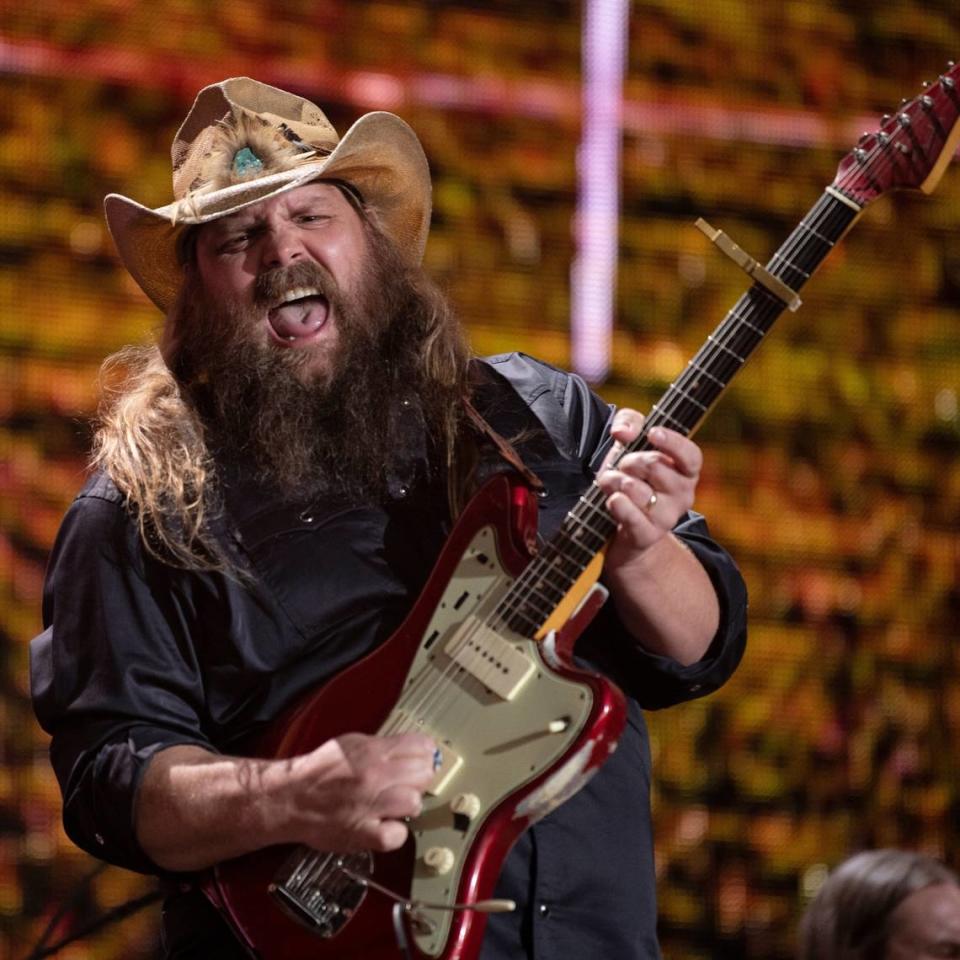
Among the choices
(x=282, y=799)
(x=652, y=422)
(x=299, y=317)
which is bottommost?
(x=282, y=799)

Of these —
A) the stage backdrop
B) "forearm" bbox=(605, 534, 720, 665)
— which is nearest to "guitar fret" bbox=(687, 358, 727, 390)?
"forearm" bbox=(605, 534, 720, 665)

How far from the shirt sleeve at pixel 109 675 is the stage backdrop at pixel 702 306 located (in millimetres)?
1589

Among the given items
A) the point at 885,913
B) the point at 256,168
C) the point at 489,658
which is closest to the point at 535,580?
the point at 489,658

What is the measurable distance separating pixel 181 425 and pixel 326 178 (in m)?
0.53

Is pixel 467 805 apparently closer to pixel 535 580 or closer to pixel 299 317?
pixel 535 580

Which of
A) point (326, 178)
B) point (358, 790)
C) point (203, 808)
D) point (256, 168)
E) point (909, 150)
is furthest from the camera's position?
point (326, 178)

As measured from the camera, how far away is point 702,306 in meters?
4.32

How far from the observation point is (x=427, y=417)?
2.43 m

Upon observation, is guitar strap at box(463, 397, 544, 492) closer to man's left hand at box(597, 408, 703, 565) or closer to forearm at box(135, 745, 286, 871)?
man's left hand at box(597, 408, 703, 565)

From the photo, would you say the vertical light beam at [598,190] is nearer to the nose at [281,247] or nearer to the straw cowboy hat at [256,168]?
the straw cowboy hat at [256,168]

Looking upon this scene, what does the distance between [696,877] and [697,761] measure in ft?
1.01

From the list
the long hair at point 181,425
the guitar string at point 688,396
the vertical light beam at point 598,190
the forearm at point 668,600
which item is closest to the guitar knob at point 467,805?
the guitar string at point 688,396

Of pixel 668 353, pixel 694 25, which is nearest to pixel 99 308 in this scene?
pixel 668 353

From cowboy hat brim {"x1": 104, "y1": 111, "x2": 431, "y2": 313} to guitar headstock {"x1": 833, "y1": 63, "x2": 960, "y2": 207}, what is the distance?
2.77ft
